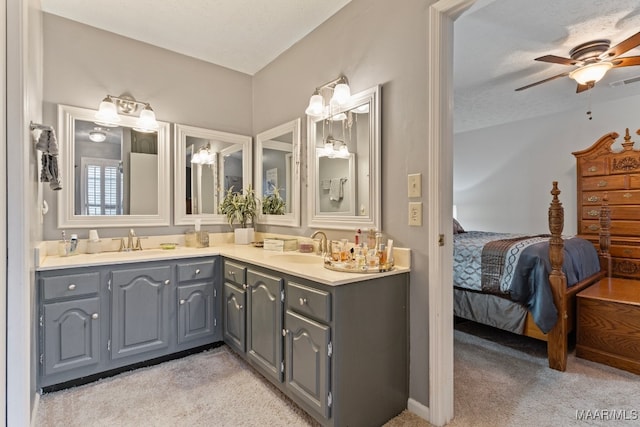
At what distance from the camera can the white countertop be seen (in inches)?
64.8

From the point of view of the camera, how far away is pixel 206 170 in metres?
3.11

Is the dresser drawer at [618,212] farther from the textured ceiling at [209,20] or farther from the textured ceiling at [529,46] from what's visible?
the textured ceiling at [209,20]

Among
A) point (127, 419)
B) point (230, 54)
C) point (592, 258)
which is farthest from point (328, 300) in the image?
point (592, 258)

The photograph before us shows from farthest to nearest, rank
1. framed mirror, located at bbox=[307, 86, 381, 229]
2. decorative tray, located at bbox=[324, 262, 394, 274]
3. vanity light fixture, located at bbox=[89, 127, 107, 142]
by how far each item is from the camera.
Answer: vanity light fixture, located at bbox=[89, 127, 107, 142], framed mirror, located at bbox=[307, 86, 381, 229], decorative tray, located at bbox=[324, 262, 394, 274]

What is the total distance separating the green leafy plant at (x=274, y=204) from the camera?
2922 millimetres

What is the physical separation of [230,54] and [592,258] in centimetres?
403

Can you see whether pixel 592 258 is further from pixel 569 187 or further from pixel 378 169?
pixel 378 169

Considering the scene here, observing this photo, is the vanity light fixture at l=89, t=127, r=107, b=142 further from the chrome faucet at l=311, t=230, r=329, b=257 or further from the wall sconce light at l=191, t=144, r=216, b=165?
the chrome faucet at l=311, t=230, r=329, b=257

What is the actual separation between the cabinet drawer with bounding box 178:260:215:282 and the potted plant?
22.5 inches

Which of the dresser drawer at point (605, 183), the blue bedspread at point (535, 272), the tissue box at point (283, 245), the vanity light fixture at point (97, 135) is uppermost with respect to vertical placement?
the vanity light fixture at point (97, 135)

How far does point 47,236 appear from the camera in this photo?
2.34m

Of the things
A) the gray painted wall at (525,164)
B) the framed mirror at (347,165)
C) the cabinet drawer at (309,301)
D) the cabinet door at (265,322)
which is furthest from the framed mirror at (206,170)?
the gray painted wall at (525,164)

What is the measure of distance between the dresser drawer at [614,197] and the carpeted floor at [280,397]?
256 centimetres

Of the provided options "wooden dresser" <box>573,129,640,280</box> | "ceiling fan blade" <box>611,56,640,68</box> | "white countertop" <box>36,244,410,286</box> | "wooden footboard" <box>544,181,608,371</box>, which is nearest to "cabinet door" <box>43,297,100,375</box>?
"white countertop" <box>36,244,410,286</box>
